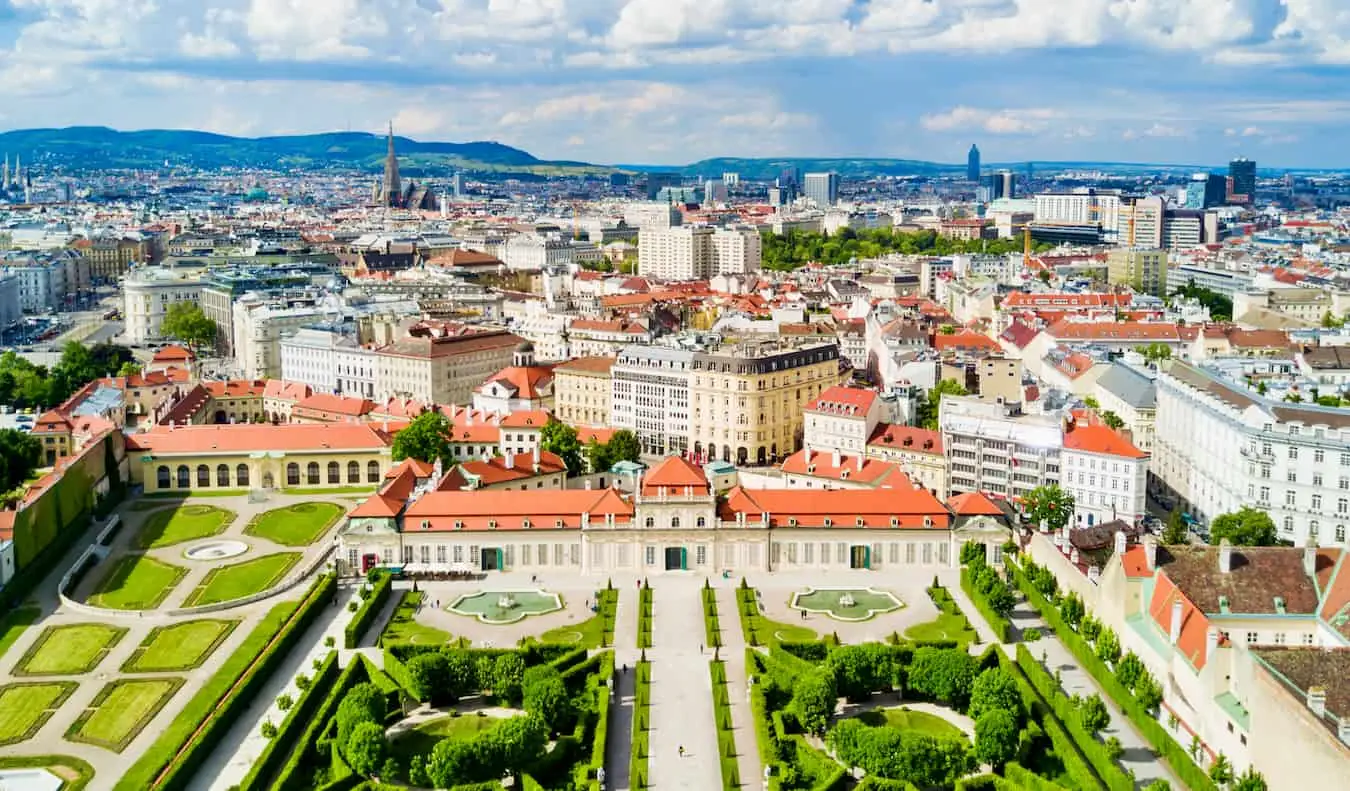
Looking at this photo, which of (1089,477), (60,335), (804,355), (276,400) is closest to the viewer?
→ (1089,477)

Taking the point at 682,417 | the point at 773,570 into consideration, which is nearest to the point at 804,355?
the point at 682,417

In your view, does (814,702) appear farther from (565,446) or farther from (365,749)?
(565,446)

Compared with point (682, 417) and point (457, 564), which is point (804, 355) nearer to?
point (682, 417)

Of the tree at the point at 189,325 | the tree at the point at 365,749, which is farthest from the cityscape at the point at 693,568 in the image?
the tree at the point at 189,325

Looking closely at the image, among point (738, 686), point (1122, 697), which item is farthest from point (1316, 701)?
point (738, 686)

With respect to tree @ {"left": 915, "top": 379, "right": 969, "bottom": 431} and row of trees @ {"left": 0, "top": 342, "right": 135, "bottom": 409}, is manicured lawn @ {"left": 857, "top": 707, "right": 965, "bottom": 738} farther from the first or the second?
row of trees @ {"left": 0, "top": 342, "right": 135, "bottom": 409}
